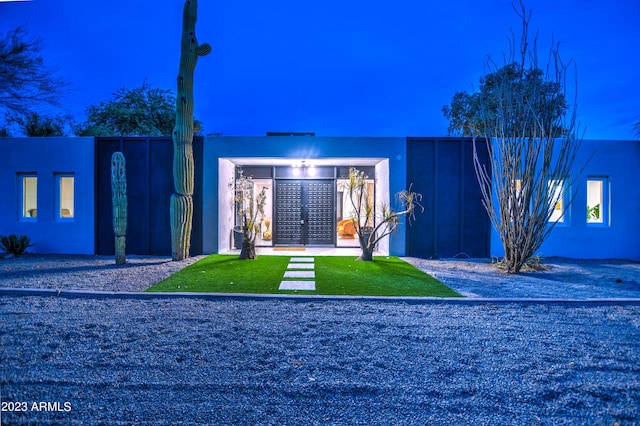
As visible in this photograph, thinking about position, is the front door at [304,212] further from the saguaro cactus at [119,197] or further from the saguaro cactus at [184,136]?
the saguaro cactus at [119,197]

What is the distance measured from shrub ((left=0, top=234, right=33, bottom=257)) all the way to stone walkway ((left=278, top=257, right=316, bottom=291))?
6.59 m

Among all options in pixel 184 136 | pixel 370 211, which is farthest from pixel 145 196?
pixel 370 211

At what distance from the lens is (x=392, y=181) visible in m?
8.38

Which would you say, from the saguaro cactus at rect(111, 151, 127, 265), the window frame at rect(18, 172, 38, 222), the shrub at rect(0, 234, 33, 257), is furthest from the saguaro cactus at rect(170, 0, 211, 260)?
the window frame at rect(18, 172, 38, 222)

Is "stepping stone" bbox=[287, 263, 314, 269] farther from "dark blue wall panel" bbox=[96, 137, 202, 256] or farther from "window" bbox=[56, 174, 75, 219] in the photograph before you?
"window" bbox=[56, 174, 75, 219]

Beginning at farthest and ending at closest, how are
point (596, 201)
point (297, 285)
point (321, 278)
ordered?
point (596, 201) → point (321, 278) → point (297, 285)

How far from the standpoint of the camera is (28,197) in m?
8.84

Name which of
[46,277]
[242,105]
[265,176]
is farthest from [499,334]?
[242,105]

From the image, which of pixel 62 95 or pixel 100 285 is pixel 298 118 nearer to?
pixel 62 95

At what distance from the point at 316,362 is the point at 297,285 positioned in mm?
2551

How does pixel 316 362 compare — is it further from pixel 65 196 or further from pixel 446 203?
pixel 65 196

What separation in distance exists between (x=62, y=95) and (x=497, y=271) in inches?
507

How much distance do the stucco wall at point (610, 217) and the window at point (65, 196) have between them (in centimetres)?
1124

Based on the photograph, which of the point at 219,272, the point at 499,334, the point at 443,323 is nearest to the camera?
the point at 499,334
